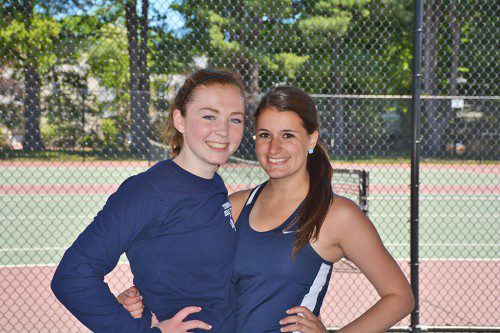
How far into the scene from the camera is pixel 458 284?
21.1ft

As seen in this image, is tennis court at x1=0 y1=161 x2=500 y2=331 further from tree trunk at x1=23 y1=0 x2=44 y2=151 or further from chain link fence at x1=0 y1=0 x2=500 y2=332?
tree trunk at x1=23 y1=0 x2=44 y2=151

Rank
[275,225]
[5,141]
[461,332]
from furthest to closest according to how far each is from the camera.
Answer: [5,141] < [461,332] < [275,225]

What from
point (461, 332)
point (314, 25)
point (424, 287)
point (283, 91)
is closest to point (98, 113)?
point (314, 25)

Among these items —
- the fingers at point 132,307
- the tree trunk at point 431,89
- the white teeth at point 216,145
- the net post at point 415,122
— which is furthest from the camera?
the tree trunk at point 431,89

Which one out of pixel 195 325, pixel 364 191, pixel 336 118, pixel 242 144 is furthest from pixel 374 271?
pixel 336 118

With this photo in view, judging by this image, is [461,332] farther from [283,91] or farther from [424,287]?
[283,91]

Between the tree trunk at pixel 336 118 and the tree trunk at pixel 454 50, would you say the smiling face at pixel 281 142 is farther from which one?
the tree trunk at pixel 454 50

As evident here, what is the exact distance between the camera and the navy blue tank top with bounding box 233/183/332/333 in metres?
2.02

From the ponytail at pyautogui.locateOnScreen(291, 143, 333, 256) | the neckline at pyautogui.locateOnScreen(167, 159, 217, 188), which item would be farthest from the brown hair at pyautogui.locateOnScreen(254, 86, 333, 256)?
the neckline at pyautogui.locateOnScreen(167, 159, 217, 188)

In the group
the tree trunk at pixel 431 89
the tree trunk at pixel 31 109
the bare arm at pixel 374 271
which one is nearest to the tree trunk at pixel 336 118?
the tree trunk at pixel 431 89

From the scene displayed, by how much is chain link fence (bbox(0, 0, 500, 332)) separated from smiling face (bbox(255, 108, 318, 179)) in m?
3.22

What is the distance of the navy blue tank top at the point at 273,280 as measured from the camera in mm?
2021

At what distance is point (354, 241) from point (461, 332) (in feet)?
10.6

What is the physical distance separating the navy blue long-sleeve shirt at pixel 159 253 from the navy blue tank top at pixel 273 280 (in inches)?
3.0
